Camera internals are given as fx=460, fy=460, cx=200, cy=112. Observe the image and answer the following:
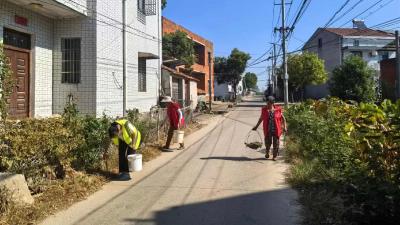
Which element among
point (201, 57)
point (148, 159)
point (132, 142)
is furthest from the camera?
point (201, 57)

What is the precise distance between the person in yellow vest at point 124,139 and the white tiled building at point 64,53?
3.34 m

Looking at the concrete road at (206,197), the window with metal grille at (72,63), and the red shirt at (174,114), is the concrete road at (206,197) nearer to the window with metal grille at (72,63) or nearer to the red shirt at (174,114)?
the red shirt at (174,114)

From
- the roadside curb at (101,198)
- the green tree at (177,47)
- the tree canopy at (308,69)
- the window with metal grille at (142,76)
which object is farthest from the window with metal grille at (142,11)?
the tree canopy at (308,69)

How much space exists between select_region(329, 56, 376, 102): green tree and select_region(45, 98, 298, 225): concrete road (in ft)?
106

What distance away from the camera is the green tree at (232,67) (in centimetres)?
8056

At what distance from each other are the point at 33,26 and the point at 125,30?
12.6 ft

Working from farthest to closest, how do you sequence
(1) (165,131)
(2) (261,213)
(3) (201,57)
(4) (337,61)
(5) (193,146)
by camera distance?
(4) (337,61) → (3) (201,57) → (1) (165,131) → (5) (193,146) → (2) (261,213)

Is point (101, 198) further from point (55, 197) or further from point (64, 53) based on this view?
point (64, 53)

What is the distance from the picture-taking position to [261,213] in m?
7.04

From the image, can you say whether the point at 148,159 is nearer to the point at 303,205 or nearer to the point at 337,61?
the point at 303,205

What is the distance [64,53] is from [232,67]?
2727 inches

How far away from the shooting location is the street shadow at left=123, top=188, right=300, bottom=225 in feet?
21.7

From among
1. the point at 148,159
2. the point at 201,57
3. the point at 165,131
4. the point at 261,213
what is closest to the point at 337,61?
the point at 201,57

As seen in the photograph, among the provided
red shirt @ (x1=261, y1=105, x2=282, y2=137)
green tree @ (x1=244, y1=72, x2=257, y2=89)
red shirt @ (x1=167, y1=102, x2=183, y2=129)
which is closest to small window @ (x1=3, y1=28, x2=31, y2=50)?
red shirt @ (x1=167, y1=102, x2=183, y2=129)
